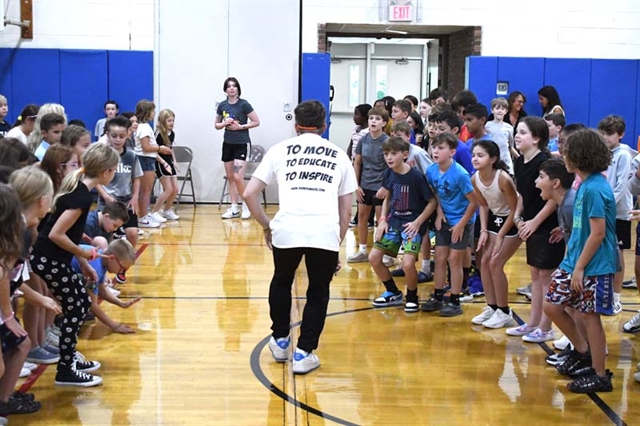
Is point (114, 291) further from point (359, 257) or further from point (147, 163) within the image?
point (147, 163)

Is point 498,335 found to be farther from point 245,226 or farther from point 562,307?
point 245,226

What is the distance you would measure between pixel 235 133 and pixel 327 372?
652 cm

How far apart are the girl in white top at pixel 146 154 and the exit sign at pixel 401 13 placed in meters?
4.29

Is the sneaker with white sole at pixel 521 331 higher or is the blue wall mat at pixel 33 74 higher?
the blue wall mat at pixel 33 74

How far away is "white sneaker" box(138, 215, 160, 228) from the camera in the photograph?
32.9ft

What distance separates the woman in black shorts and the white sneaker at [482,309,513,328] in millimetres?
5706

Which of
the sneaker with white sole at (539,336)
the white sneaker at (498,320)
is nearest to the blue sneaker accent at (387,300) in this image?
the white sneaker at (498,320)

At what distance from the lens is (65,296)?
449 centimetres

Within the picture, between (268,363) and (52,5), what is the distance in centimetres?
879

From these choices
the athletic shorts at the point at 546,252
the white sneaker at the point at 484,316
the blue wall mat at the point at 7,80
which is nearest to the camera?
the athletic shorts at the point at 546,252

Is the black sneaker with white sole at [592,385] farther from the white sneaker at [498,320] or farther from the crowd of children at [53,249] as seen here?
the crowd of children at [53,249]

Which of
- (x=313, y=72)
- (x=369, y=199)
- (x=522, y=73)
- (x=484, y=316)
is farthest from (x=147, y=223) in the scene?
(x=522, y=73)

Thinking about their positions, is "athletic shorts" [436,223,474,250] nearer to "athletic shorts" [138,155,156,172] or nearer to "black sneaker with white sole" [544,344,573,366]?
"black sneaker with white sole" [544,344,573,366]

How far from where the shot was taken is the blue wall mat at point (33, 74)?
1197 centimetres
